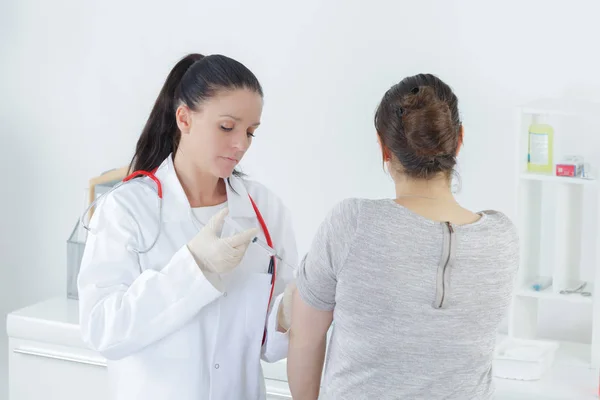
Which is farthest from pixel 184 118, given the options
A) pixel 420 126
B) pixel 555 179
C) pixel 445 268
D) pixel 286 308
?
pixel 555 179

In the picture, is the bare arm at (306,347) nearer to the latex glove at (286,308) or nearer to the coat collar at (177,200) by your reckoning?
the latex glove at (286,308)

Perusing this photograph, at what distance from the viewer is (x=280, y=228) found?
1.67 m

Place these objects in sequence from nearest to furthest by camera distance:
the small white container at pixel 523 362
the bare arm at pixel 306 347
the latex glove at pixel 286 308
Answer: the bare arm at pixel 306 347 → the latex glove at pixel 286 308 → the small white container at pixel 523 362

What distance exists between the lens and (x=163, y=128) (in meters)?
1.58

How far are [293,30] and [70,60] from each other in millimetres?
810

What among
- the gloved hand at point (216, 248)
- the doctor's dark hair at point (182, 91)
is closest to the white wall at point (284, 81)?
the doctor's dark hair at point (182, 91)

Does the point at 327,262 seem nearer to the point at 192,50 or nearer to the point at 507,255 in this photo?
the point at 507,255

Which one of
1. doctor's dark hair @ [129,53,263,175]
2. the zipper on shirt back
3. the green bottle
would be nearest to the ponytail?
doctor's dark hair @ [129,53,263,175]

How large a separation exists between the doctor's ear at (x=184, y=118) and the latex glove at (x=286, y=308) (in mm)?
347

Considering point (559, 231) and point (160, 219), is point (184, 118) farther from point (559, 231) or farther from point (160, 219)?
point (559, 231)

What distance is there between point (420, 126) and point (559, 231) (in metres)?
1.07

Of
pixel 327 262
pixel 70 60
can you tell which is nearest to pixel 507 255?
pixel 327 262

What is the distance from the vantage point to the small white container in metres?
1.91

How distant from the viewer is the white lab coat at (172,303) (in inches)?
54.8
